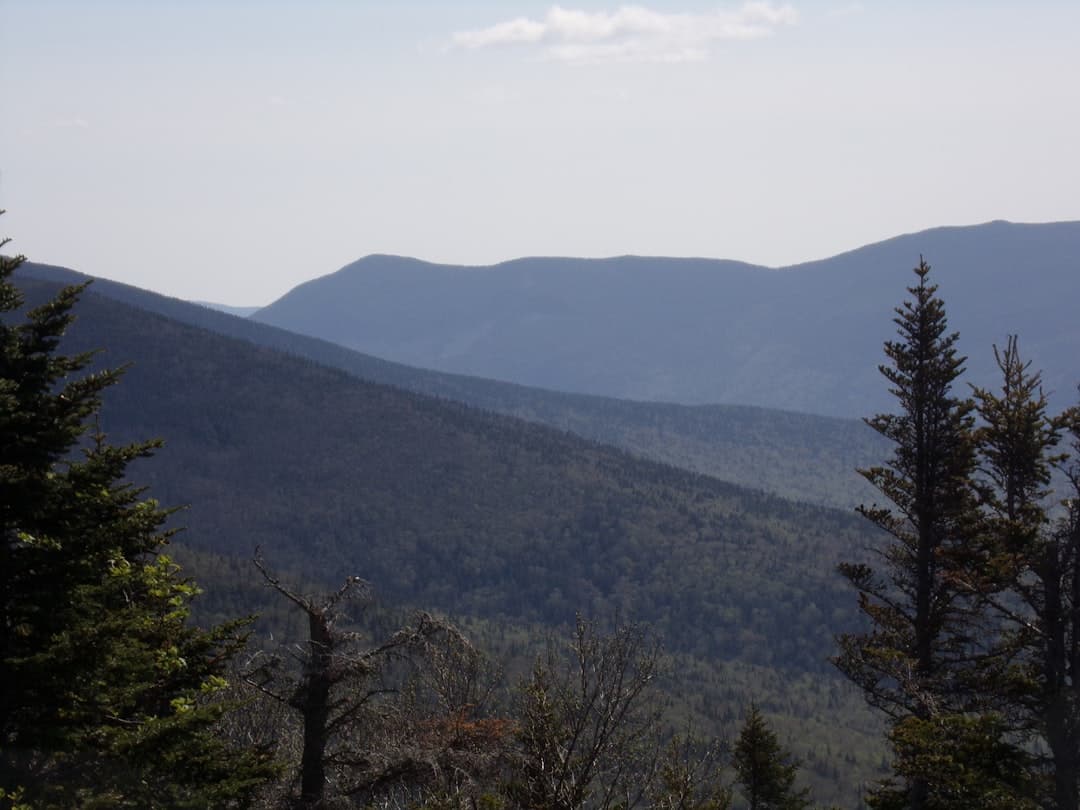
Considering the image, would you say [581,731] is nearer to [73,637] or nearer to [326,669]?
[326,669]

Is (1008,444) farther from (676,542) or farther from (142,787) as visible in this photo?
(676,542)

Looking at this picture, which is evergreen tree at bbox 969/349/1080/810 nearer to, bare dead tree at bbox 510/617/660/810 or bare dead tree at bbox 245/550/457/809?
bare dead tree at bbox 510/617/660/810

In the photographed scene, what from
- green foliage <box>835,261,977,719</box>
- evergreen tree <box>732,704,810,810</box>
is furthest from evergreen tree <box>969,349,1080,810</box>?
evergreen tree <box>732,704,810,810</box>

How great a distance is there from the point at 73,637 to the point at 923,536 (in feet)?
54.2

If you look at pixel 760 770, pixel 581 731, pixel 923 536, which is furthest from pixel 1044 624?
pixel 760 770

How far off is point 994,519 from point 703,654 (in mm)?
155068

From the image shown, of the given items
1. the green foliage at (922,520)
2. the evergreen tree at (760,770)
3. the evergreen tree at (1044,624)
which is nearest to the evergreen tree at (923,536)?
the green foliage at (922,520)

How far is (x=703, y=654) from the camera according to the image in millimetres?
168125

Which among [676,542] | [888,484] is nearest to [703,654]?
[676,542]

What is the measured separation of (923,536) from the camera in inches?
894

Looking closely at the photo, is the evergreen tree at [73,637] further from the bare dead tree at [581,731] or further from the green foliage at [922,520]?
the green foliage at [922,520]

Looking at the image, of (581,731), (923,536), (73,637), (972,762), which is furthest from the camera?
(923,536)

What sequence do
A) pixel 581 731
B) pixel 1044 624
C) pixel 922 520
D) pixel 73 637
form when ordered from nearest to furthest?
1. pixel 73 637
2. pixel 581 731
3. pixel 1044 624
4. pixel 922 520

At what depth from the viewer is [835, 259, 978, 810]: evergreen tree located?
2095 centimetres
